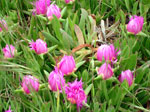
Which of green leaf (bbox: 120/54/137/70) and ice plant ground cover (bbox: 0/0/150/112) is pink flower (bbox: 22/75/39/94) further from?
green leaf (bbox: 120/54/137/70)

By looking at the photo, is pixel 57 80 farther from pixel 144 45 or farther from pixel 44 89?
pixel 144 45

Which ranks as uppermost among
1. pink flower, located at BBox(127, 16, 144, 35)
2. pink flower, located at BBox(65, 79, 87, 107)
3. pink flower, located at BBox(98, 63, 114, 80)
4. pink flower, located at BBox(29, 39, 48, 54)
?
pink flower, located at BBox(127, 16, 144, 35)

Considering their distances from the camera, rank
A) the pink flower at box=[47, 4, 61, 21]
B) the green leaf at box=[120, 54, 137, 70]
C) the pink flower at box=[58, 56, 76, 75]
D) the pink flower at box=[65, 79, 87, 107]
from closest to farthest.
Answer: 1. the pink flower at box=[65, 79, 87, 107]
2. the pink flower at box=[58, 56, 76, 75]
3. the green leaf at box=[120, 54, 137, 70]
4. the pink flower at box=[47, 4, 61, 21]

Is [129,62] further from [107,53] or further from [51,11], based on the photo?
[51,11]

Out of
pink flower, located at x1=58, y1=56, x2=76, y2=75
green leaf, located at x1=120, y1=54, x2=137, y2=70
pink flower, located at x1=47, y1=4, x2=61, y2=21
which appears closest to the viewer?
pink flower, located at x1=58, y1=56, x2=76, y2=75

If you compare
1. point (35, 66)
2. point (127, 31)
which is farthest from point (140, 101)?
point (35, 66)

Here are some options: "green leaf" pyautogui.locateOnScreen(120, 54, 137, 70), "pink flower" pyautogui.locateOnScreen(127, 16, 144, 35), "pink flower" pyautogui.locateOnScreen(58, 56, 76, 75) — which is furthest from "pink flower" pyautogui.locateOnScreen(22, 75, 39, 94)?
"pink flower" pyautogui.locateOnScreen(127, 16, 144, 35)

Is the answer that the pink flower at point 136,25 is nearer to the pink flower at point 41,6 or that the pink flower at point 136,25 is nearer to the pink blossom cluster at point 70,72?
the pink blossom cluster at point 70,72
